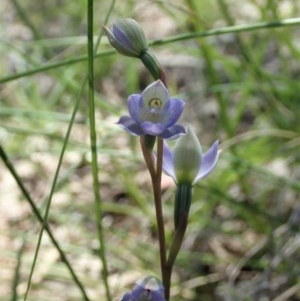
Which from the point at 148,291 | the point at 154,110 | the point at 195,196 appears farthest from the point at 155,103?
the point at 195,196

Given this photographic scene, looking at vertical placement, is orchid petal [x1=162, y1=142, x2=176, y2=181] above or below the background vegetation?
below

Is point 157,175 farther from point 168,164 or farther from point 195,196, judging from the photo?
point 195,196

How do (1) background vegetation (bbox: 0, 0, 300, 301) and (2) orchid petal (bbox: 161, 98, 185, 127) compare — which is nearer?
(2) orchid petal (bbox: 161, 98, 185, 127)

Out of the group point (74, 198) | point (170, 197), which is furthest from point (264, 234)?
point (74, 198)

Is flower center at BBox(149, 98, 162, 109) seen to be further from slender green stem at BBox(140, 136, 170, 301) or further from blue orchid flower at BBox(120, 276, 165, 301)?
blue orchid flower at BBox(120, 276, 165, 301)

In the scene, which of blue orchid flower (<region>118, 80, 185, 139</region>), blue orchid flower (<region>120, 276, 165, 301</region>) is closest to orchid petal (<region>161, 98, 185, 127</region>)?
blue orchid flower (<region>118, 80, 185, 139</region>)

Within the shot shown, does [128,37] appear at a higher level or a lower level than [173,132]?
higher

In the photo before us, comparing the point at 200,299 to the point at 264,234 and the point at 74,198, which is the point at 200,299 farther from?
the point at 74,198

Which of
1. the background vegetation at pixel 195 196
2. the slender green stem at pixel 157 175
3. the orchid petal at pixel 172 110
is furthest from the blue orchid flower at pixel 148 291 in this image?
the background vegetation at pixel 195 196

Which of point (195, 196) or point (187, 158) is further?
point (195, 196)
